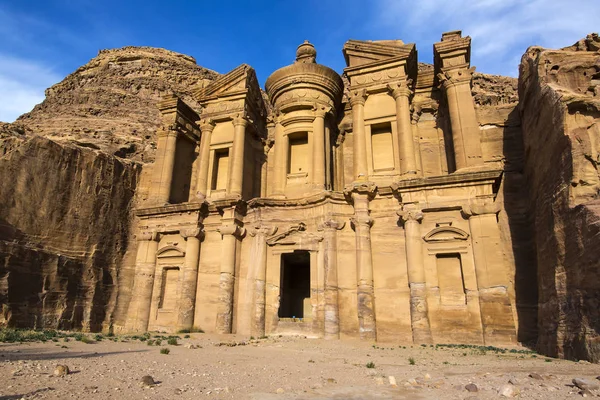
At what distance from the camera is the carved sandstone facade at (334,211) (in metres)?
15.8

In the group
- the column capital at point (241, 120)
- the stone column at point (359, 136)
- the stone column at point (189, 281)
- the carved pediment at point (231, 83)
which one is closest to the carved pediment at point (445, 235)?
the stone column at point (359, 136)

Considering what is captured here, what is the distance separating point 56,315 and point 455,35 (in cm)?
2291

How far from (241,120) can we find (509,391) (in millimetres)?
18335

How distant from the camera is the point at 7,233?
51.3 ft

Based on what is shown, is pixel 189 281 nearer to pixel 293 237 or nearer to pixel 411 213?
pixel 293 237

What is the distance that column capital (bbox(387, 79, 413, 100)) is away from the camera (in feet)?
64.5

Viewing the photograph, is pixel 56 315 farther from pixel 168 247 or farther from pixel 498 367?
pixel 498 367

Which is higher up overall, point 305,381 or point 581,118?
point 581,118

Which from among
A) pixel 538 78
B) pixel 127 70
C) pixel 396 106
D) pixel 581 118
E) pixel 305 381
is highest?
pixel 127 70

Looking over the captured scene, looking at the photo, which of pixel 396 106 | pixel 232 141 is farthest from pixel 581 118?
pixel 232 141

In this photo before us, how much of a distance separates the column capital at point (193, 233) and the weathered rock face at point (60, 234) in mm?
3517

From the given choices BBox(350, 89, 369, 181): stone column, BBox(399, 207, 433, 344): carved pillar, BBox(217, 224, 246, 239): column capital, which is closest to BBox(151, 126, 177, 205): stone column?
BBox(217, 224, 246, 239): column capital

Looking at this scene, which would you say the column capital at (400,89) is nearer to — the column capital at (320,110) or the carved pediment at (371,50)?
the carved pediment at (371,50)

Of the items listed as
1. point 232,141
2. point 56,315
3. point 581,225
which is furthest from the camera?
point 232,141
